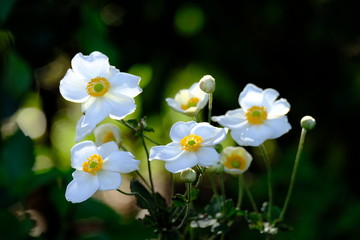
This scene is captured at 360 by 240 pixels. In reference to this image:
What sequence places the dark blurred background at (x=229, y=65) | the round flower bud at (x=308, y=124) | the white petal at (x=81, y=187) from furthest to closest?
the dark blurred background at (x=229, y=65)
the round flower bud at (x=308, y=124)
the white petal at (x=81, y=187)

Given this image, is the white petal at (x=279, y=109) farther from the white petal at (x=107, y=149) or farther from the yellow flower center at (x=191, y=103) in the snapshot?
the white petal at (x=107, y=149)

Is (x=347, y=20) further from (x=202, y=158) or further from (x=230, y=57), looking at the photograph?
(x=202, y=158)

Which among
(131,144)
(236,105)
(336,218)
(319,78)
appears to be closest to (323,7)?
(319,78)

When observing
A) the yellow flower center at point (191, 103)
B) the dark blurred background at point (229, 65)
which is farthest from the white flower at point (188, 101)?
the dark blurred background at point (229, 65)

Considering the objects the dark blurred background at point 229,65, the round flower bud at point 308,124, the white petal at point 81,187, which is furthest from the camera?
the dark blurred background at point 229,65

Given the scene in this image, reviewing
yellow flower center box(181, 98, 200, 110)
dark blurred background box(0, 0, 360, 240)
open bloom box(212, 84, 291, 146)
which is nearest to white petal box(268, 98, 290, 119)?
open bloom box(212, 84, 291, 146)

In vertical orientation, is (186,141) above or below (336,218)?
above
